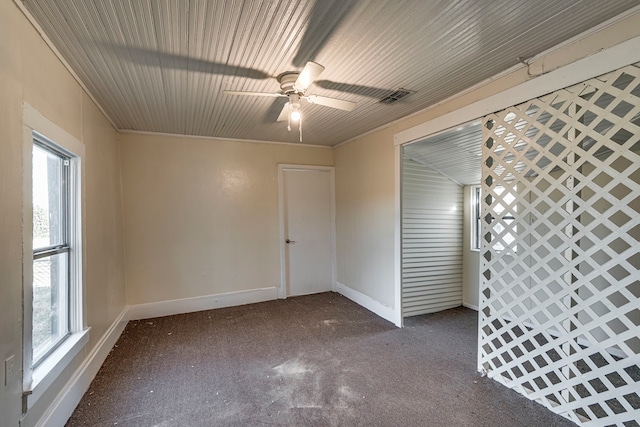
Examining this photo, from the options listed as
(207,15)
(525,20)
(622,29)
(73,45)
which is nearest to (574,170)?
(622,29)

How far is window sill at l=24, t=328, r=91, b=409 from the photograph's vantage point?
1569 mm

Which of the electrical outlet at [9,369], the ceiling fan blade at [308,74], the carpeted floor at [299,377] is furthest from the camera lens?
the carpeted floor at [299,377]

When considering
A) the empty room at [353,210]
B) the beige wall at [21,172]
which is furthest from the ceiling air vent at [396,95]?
the beige wall at [21,172]

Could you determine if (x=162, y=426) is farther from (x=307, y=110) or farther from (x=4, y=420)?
(x=307, y=110)

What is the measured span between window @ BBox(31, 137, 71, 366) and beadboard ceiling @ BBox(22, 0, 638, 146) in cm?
75

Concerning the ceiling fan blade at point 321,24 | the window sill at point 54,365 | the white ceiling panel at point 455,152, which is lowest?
the window sill at point 54,365

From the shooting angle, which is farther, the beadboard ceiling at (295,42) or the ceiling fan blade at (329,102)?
the ceiling fan blade at (329,102)

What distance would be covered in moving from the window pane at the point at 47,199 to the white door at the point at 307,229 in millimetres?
2755

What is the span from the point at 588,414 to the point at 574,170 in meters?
1.53

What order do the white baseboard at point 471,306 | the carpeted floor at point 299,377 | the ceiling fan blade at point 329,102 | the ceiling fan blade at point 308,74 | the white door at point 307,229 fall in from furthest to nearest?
the white door at point 307,229, the white baseboard at point 471,306, the ceiling fan blade at point 329,102, the carpeted floor at point 299,377, the ceiling fan blade at point 308,74

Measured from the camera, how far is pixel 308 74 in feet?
6.08

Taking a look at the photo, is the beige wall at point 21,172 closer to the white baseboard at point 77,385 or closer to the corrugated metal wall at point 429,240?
the white baseboard at point 77,385

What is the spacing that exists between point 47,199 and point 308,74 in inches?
77.3

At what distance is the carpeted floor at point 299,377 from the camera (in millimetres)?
1957
